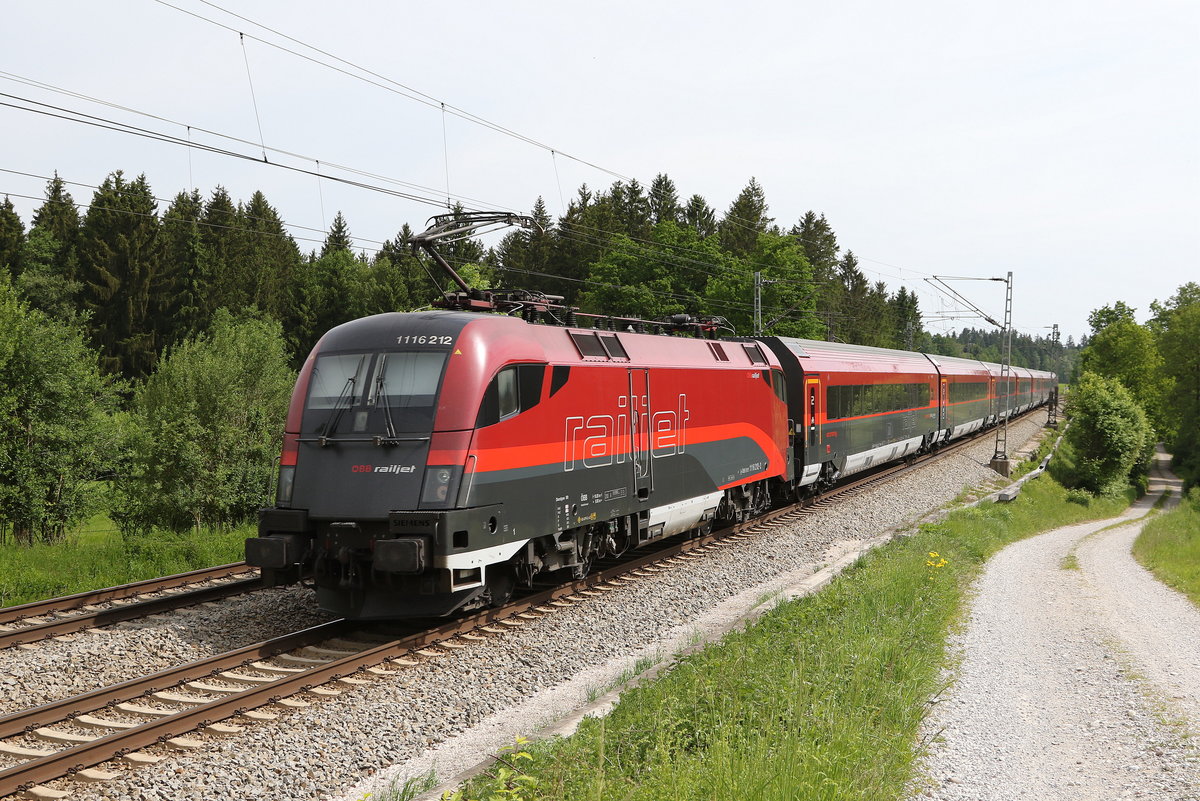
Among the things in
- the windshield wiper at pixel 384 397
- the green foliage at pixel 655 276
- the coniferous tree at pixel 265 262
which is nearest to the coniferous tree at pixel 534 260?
the green foliage at pixel 655 276

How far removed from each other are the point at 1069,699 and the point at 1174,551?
18250 mm

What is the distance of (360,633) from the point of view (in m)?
10.4

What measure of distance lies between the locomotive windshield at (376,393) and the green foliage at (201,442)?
1463cm

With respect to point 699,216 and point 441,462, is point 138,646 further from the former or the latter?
point 699,216

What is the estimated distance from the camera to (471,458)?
31.8 feet

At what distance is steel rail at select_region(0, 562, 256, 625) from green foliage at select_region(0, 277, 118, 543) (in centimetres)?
1336

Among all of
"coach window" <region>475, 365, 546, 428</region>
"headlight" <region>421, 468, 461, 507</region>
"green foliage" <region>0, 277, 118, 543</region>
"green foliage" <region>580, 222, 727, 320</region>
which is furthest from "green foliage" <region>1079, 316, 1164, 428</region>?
"headlight" <region>421, 468, 461, 507</region>

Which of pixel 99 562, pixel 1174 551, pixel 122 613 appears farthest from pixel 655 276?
pixel 122 613

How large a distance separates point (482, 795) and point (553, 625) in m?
5.08

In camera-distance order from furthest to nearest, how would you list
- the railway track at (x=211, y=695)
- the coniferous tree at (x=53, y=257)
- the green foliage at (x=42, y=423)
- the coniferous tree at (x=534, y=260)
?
the coniferous tree at (x=534, y=260) → the coniferous tree at (x=53, y=257) → the green foliage at (x=42, y=423) → the railway track at (x=211, y=695)

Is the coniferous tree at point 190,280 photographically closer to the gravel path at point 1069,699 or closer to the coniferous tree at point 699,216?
the coniferous tree at point 699,216

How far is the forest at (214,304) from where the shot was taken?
24094mm

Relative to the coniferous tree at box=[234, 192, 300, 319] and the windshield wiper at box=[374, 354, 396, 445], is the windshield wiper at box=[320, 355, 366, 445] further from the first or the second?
the coniferous tree at box=[234, 192, 300, 319]

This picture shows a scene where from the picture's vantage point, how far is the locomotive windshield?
988 cm
